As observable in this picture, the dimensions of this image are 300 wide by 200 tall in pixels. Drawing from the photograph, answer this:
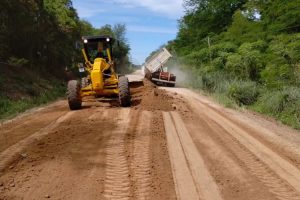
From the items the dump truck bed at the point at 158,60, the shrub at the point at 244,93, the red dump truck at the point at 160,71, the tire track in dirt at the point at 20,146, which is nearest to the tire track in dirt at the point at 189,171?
the tire track in dirt at the point at 20,146

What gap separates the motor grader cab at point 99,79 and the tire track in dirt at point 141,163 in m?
3.91

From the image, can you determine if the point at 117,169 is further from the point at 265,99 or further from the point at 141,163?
the point at 265,99

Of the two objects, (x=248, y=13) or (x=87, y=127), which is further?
(x=248, y=13)

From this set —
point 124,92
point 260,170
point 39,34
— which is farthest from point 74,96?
point 39,34

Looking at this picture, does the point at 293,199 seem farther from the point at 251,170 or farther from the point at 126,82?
the point at 126,82

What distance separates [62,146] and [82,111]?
6061mm

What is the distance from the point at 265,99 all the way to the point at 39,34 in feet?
58.1

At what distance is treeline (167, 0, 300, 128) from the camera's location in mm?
17953

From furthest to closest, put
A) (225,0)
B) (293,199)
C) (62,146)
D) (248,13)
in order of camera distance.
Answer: (225,0) < (248,13) < (62,146) < (293,199)

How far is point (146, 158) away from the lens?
888 centimetres

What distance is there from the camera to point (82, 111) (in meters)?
15.9

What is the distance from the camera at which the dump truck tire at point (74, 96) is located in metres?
16.3

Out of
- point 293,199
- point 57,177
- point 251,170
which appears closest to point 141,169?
point 57,177

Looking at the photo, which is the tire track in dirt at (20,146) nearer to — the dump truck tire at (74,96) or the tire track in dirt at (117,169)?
the tire track in dirt at (117,169)
